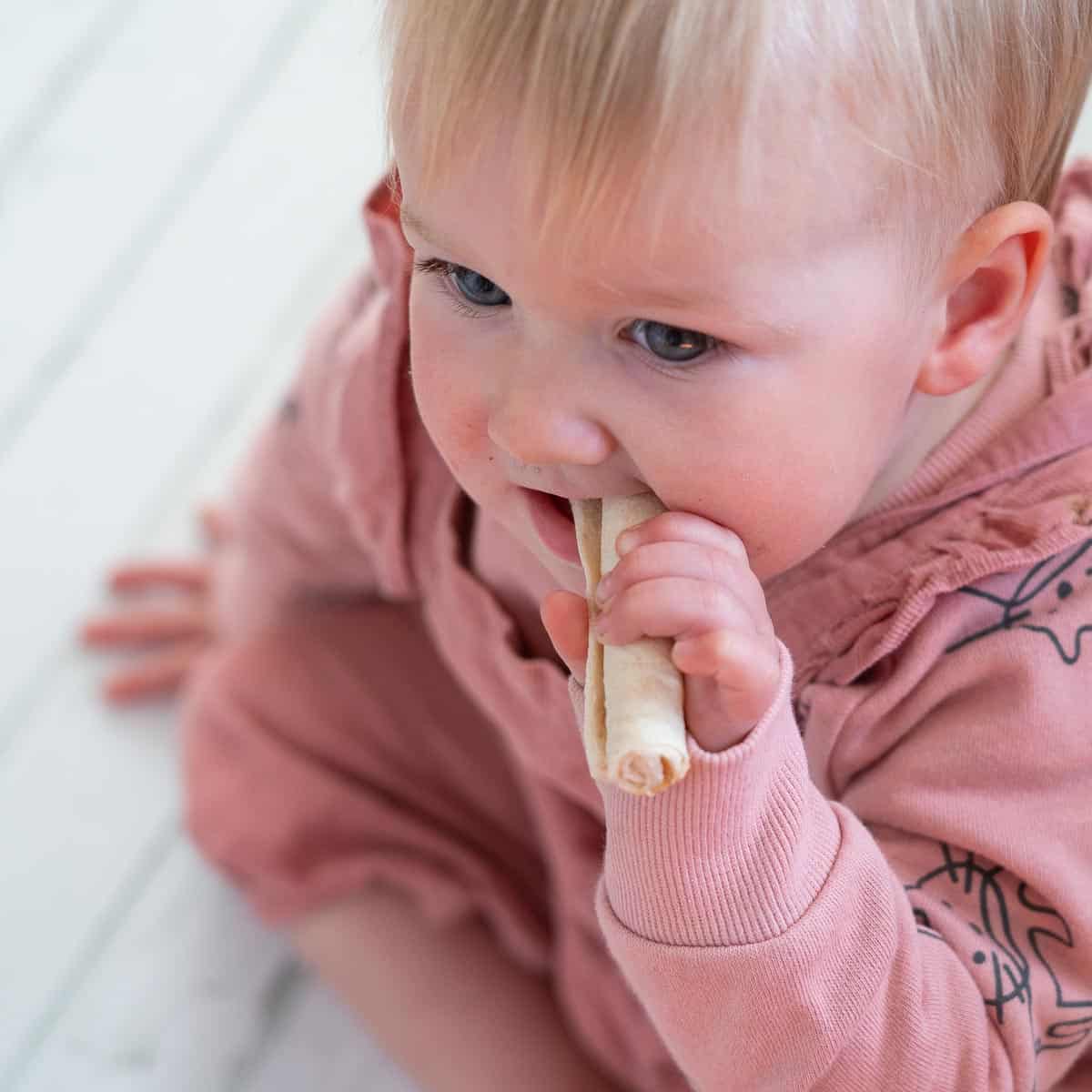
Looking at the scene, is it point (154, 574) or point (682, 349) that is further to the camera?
point (154, 574)

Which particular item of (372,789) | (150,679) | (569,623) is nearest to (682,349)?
(569,623)

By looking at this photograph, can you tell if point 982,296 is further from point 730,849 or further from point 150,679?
point 150,679

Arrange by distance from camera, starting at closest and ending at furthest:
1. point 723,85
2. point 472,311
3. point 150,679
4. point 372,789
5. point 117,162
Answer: point 723,85 → point 472,311 → point 372,789 → point 150,679 → point 117,162

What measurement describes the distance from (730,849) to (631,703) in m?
0.08

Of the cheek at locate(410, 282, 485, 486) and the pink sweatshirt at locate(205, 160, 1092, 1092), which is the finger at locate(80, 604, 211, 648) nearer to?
the pink sweatshirt at locate(205, 160, 1092, 1092)

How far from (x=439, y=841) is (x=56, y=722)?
33 cm

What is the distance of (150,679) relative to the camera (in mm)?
1121

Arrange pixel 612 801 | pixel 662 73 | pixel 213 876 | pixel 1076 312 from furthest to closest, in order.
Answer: pixel 213 876, pixel 1076 312, pixel 612 801, pixel 662 73

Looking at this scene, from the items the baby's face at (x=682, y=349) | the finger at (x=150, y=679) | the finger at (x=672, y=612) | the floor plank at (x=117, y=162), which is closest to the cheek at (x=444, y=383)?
the baby's face at (x=682, y=349)

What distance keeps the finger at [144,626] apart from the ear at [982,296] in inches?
27.9

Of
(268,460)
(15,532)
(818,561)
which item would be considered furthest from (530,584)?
(15,532)

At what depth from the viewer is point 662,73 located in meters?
0.47

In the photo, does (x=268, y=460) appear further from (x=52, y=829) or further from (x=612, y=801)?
(x=612, y=801)

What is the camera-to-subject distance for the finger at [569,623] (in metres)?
0.56
